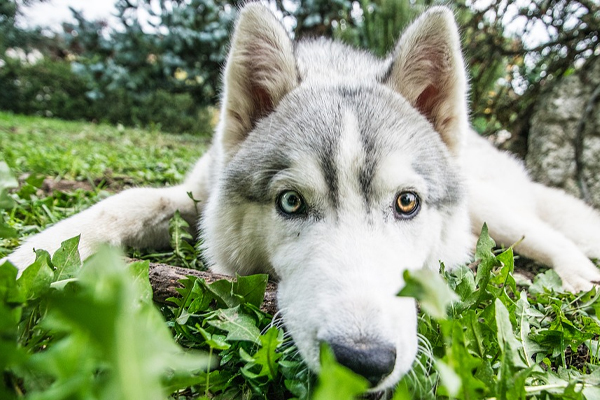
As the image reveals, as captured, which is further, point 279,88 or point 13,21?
point 13,21

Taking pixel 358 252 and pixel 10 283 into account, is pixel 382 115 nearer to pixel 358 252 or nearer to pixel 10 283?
pixel 358 252

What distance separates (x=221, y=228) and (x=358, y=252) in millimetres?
1048

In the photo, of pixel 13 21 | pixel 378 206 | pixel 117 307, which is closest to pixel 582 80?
pixel 378 206

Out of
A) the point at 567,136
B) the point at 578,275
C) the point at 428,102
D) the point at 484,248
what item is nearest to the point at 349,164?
the point at 484,248

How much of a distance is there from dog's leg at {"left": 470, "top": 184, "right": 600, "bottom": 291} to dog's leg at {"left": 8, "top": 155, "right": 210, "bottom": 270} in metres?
2.40

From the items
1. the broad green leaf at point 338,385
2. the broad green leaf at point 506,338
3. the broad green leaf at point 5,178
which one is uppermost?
the broad green leaf at point 338,385

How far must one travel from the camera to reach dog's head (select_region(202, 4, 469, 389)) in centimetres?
139

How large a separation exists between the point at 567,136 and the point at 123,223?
575 centimetres

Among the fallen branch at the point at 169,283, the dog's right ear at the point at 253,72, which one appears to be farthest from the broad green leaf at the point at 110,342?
the dog's right ear at the point at 253,72

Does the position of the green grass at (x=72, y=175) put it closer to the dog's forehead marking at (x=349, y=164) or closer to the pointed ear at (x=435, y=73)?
the dog's forehead marking at (x=349, y=164)

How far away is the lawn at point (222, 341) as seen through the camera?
61 centimetres

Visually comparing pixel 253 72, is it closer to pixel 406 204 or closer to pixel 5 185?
pixel 406 204

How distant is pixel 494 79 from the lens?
695 centimetres

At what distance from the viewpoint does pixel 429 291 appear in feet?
2.90
